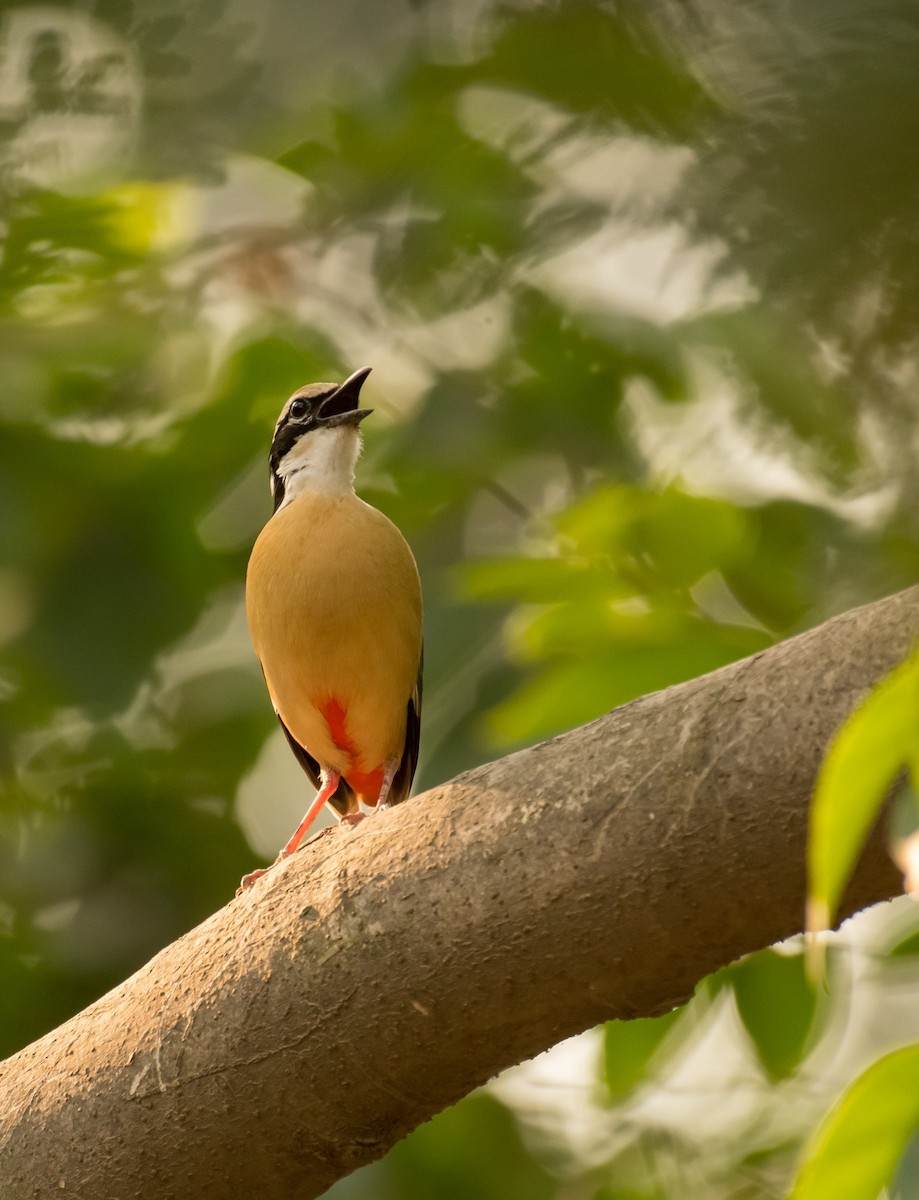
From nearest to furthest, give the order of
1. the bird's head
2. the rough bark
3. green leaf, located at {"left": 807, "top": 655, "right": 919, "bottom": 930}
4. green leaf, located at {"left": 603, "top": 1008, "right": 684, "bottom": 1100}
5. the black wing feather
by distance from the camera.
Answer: green leaf, located at {"left": 807, "top": 655, "right": 919, "bottom": 930}, the rough bark, green leaf, located at {"left": 603, "top": 1008, "right": 684, "bottom": 1100}, the black wing feather, the bird's head

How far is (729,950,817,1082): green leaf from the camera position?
3.08 metres

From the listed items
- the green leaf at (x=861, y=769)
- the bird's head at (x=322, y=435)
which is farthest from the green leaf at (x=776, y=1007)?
the bird's head at (x=322, y=435)

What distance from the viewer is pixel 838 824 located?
1066 millimetres

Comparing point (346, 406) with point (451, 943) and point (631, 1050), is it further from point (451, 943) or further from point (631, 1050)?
point (451, 943)

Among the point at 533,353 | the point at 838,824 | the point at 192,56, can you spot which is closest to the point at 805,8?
the point at 533,353

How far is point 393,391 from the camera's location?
5461mm

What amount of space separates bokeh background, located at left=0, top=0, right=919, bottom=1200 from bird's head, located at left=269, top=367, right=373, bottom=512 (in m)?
0.13

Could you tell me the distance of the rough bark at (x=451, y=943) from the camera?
220cm

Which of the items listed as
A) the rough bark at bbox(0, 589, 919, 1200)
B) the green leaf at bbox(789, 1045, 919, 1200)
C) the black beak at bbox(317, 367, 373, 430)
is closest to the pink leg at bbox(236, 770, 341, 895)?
the black beak at bbox(317, 367, 373, 430)

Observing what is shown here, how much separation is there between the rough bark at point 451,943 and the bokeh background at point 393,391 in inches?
43.0

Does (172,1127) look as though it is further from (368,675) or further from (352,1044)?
(368,675)

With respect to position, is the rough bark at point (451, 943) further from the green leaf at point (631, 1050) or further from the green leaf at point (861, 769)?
the green leaf at point (861, 769)

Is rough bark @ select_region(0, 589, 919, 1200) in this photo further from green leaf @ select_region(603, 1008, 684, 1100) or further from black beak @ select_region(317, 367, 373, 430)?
black beak @ select_region(317, 367, 373, 430)

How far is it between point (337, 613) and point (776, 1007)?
2146mm
